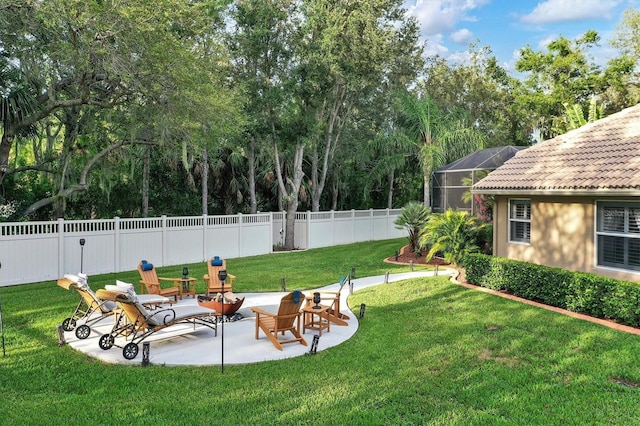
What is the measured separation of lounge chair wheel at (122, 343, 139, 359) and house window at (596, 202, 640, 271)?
31.2ft

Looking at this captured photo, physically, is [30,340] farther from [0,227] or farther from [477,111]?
[477,111]

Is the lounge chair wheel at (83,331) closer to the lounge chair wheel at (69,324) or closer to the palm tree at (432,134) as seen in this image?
the lounge chair wheel at (69,324)

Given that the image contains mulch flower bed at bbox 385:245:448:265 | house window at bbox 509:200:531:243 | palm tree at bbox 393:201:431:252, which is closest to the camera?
house window at bbox 509:200:531:243

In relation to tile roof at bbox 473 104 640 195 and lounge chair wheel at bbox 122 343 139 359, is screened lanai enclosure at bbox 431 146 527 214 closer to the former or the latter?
tile roof at bbox 473 104 640 195

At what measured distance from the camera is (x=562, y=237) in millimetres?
10852

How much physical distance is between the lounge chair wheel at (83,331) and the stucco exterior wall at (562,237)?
10.2 metres

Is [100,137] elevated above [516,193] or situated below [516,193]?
above

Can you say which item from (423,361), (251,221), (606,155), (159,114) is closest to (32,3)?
(159,114)

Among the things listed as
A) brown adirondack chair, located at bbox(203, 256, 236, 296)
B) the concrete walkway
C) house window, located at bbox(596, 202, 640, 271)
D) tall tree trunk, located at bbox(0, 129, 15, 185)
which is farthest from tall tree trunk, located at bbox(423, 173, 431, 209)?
tall tree trunk, located at bbox(0, 129, 15, 185)

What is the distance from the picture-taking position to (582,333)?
25.2ft

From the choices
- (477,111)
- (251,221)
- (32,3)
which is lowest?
(251,221)

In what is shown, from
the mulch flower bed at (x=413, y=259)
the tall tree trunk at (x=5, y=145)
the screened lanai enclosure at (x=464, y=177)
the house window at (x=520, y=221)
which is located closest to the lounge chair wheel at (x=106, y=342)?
the tall tree trunk at (x=5, y=145)

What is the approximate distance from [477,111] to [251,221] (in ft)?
77.9

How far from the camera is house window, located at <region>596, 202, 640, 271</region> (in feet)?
Result: 30.7
